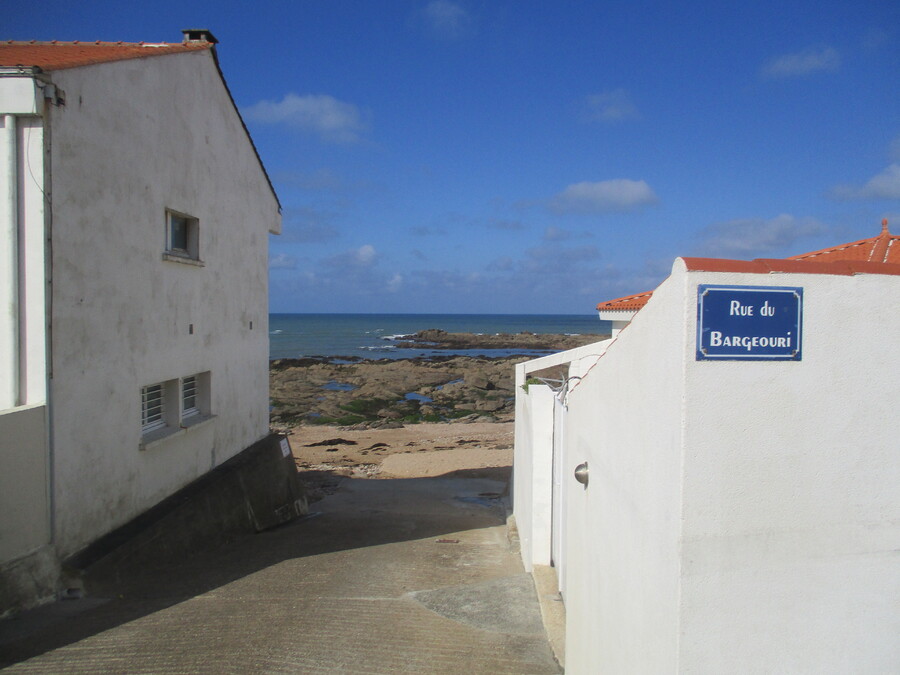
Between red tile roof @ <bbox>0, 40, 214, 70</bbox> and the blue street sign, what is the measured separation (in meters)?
6.87

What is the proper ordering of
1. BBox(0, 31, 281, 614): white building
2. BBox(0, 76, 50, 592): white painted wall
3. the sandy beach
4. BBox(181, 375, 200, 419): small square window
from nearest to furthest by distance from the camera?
BBox(0, 76, 50, 592): white painted wall → BBox(0, 31, 281, 614): white building → BBox(181, 375, 200, 419): small square window → the sandy beach

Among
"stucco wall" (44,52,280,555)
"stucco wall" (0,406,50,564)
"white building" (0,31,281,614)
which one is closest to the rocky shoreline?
"stucco wall" (44,52,280,555)

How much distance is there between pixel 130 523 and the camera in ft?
26.6

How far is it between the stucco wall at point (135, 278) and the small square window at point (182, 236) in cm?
17

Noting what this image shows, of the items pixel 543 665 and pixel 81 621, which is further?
pixel 81 621

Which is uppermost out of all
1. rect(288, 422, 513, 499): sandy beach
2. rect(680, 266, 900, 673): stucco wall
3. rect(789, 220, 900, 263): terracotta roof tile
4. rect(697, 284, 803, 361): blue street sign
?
rect(789, 220, 900, 263): terracotta roof tile

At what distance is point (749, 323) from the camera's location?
98.2 inches

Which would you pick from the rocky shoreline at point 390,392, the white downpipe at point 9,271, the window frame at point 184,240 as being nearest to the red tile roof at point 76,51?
the white downpipe at point 9,271

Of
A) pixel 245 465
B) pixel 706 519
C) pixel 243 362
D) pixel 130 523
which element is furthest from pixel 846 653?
pixel 243 362

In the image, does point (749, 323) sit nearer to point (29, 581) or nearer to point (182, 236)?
point (29, 581)

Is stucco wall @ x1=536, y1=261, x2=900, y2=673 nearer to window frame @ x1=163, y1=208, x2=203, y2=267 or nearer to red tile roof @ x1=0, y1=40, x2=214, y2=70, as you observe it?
red tile roof @ x1=0, y1=40, x2=214, y2=70

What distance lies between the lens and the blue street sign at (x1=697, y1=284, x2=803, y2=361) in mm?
2475

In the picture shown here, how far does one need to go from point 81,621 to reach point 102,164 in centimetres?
481

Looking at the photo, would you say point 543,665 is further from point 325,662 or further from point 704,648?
point 704,648
